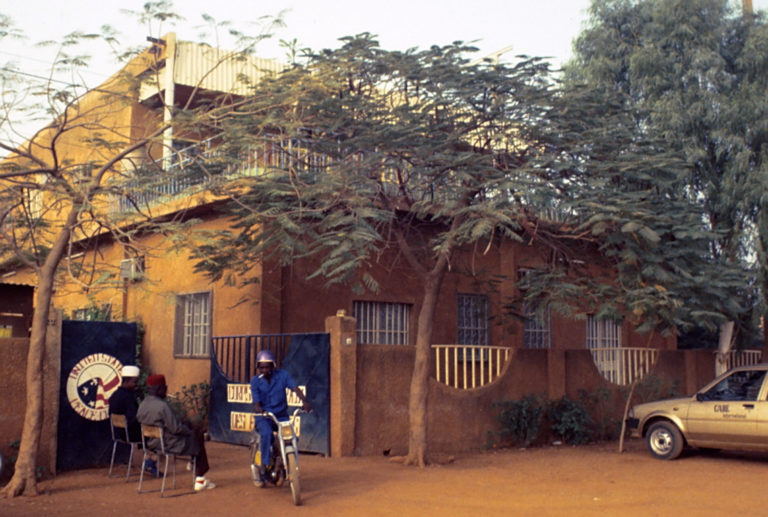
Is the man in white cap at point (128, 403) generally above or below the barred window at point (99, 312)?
below

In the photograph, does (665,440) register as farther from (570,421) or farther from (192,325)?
(192,325)

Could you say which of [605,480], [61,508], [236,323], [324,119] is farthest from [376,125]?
[61,508]

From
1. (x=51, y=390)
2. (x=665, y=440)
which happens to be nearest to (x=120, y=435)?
(x=51, y=390)

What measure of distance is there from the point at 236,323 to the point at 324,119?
4.48 m

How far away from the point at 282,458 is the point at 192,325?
719 cm

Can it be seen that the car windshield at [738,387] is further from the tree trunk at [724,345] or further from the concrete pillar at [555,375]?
the tree trunk at [724,345]

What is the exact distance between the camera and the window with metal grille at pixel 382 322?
14.7 m

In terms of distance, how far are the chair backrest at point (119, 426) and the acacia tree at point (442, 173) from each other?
233 cm

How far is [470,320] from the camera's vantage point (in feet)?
54.1

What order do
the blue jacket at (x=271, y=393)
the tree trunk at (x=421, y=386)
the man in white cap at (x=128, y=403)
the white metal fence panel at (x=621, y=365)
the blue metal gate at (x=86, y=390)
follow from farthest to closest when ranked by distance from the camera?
the white metal fence panel at (x=621, y=365) < the tree trunk at (x=421, y=386) < the blue metal gate at (x=86, y=390) < the man in white cap at (x=128, y=403) < the blue jacket at (x=271, y=393)

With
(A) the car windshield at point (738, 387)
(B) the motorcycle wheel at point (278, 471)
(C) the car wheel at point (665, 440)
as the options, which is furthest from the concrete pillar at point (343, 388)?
(A) the car windshield at point (738, 387)

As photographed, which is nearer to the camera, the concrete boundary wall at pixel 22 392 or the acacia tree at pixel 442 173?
the concrete boundary wall at pixel 22 392

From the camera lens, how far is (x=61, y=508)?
310 inches

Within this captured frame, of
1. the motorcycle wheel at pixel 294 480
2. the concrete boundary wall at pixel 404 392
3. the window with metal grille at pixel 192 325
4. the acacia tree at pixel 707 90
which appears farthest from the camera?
the acacia tree at pixel 707 90
